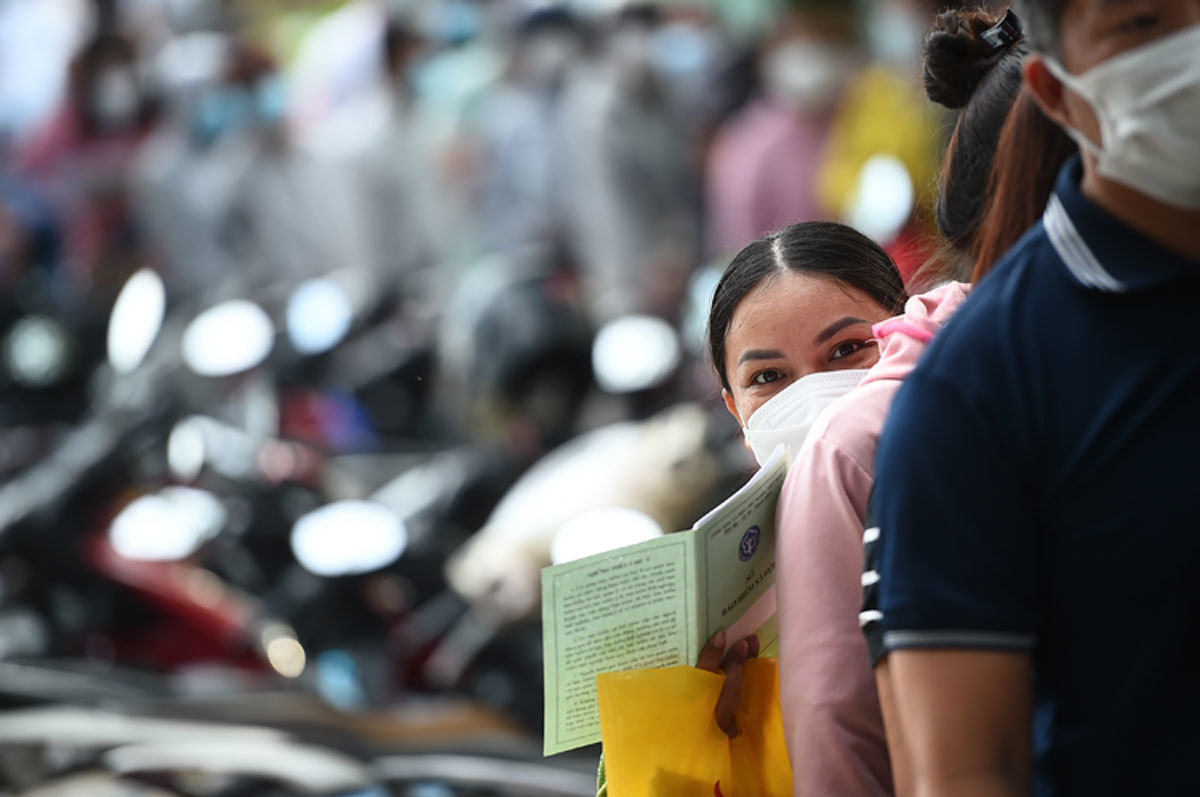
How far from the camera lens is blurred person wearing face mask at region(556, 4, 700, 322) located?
34.4 feet

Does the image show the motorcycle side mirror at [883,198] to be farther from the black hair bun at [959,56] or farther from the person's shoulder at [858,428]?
the person's shoulder at [858,428]

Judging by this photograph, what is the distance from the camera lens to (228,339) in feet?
27.0

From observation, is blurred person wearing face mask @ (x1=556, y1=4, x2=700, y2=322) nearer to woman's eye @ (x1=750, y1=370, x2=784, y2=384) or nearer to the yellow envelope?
woman's eye @ (x1=750, y1=370, x2=784, y2=384)

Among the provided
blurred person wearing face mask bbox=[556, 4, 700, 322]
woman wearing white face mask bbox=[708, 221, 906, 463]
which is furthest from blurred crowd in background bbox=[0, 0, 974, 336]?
woman wearing white face mask bbox=[708, 221, 906, 463]

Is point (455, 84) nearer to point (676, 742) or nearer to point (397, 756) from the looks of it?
point (397, 756)

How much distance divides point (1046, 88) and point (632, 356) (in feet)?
20.2

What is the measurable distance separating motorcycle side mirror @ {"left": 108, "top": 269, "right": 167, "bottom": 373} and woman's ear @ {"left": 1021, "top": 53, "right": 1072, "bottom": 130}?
287 inches

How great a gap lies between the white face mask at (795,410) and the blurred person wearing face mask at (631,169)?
8.11m

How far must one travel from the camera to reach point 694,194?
416 inches

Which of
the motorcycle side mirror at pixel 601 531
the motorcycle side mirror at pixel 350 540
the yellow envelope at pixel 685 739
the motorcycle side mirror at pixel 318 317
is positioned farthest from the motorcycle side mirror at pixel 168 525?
the yellow envelope at pixel 685 739

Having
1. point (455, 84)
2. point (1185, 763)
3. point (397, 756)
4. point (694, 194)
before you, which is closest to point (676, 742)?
point (1185, 763)

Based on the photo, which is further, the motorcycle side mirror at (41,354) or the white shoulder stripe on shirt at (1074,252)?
the motorcycle side mirror at (41,354)

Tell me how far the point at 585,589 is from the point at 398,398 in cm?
663

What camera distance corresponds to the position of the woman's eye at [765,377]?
2.28 metres
